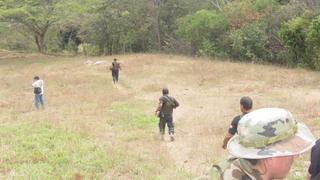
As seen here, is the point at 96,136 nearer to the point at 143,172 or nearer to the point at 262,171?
the point at 143,172

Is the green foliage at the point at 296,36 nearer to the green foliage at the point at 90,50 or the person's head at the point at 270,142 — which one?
the green foliage at the point at 90,50

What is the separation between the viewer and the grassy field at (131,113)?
10828mm

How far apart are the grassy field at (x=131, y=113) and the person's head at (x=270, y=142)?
6.55m

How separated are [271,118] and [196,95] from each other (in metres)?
20.8

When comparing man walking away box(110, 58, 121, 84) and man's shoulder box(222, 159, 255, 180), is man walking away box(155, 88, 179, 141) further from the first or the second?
man walking away box(110, 58, 121, 84)

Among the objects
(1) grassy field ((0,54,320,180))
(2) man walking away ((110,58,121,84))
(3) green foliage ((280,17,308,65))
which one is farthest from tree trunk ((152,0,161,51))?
(2) man walking away ((110,58,121,84))

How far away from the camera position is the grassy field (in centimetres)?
1083

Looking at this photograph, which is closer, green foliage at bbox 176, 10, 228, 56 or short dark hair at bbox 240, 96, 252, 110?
short dark hair at bbox 240, 96, 252, 110

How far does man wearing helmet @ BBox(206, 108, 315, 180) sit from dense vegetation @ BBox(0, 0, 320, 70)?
2702 cm

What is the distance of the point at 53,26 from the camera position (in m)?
50.6

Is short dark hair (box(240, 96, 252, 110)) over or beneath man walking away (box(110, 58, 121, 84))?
over

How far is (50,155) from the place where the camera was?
1181cm

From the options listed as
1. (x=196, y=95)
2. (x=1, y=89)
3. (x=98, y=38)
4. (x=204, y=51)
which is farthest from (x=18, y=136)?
(x=98, y=38)

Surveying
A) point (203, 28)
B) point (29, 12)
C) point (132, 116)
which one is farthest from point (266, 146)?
point (29, 12)
